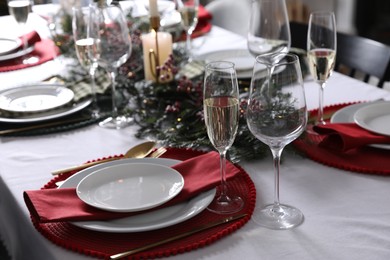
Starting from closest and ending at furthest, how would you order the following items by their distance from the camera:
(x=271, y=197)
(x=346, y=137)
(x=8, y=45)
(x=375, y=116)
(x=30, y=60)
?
(x=271, y=197) → (x=346, y=137) → (x=375, y=116) → (x=30, y=60) → (x=8, y=45)

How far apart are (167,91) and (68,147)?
0.91ft

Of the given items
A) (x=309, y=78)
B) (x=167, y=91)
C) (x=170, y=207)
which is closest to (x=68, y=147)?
(x=167, y=91)

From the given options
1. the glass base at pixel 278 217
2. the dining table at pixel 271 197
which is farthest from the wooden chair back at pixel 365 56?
the glass base at pixel 278 217

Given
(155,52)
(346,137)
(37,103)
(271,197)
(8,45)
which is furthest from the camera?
(8,45)

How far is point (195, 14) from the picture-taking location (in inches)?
71.1

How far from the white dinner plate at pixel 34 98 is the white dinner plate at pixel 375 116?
2.15ft

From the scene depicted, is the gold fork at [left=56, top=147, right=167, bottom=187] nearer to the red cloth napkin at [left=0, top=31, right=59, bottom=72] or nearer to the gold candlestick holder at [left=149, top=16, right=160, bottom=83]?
the gold candlestick holder at [left=149, top=16, right=160, bottom=83]

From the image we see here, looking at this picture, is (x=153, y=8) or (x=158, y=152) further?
(x=153, y=8)

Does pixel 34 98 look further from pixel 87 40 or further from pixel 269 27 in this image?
pixel 269 27

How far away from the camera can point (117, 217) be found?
925 mm

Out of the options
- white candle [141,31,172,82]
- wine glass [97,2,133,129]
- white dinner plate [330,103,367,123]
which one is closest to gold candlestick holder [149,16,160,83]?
white candle [141,31,172,82]

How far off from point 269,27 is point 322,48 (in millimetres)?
187

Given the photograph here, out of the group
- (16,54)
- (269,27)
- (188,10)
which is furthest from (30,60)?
(269,27)

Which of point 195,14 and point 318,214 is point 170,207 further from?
point 195,14
